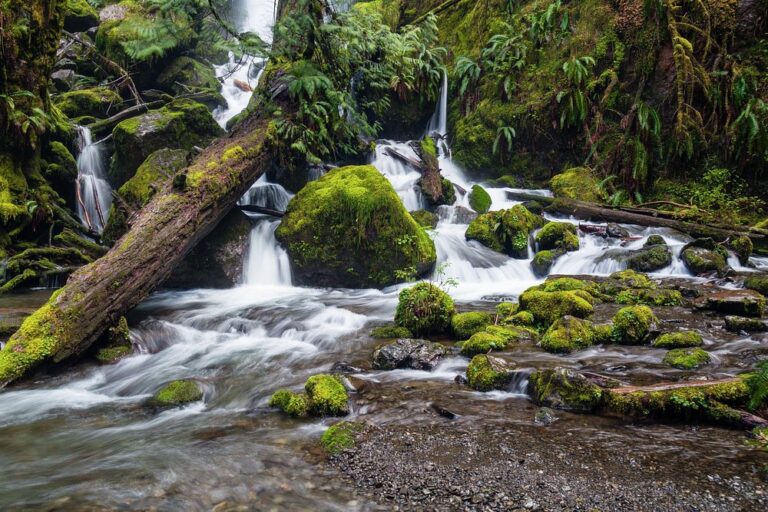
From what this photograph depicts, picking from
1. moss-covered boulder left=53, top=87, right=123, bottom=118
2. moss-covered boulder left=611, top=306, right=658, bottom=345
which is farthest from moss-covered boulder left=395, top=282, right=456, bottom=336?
moss-covered boulder left=53, top=87, right=123, bottom=118

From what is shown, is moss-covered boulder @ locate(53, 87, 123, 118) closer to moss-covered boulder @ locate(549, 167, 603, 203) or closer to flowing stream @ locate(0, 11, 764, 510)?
flowing stream @ locate(0, 11, 764, 510)

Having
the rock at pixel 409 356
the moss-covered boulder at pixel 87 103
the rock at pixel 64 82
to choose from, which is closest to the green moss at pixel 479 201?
the rock at pixel 409 356

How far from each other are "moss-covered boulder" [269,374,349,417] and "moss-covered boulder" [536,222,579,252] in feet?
25.7

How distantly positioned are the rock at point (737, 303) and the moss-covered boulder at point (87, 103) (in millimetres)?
17206

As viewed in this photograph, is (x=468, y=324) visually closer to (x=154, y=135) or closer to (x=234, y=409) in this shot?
(x=234, y=409)

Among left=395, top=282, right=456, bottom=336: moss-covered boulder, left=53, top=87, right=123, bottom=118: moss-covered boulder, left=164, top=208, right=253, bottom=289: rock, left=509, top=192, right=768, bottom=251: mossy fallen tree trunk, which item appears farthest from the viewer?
left=53, top=87, right=123, bottom=118: moss-covered boulder

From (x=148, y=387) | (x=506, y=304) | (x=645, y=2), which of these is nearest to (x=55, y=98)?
(x=148, y=387)

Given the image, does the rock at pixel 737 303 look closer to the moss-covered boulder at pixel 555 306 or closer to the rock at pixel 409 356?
the moss-covered boulder at pixel 555 306

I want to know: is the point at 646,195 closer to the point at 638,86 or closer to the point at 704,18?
the point at 638,86

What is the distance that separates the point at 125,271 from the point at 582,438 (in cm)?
602

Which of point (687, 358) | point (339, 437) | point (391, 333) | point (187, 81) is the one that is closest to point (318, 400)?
point (339, 437)

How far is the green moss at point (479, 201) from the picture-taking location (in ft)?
42.9

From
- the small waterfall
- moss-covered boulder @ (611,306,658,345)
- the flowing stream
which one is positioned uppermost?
the small waterfall

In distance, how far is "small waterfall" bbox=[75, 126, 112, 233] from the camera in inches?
456
